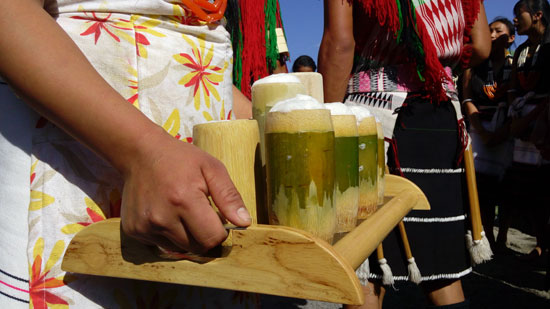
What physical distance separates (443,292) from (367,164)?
120cm

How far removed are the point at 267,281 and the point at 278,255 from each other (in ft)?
0.12

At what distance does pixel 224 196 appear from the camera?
54cm

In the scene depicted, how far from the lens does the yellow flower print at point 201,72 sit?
774mm

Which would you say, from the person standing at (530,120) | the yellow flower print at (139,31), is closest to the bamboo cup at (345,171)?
the yellow flower print at (139,31)

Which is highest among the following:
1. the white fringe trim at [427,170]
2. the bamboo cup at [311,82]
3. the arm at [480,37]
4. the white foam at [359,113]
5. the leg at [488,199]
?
the arm at [480,37]

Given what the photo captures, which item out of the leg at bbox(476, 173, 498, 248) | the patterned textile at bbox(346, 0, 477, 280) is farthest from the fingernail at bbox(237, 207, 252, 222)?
the leg at bbox(476, 173, 498, 248)

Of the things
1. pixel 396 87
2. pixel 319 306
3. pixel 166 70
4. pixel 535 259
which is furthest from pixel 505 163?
pixel 166 70

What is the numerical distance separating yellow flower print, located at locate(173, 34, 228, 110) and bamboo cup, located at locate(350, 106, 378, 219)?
0.31m

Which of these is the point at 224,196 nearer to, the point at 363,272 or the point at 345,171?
the point at 345,171

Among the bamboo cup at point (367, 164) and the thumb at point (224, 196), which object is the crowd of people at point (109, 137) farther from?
the bamboo cup at point (367, 164)

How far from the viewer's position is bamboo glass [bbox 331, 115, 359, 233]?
74cm

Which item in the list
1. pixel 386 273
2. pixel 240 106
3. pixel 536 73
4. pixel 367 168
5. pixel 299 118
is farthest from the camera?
pixel 536 73

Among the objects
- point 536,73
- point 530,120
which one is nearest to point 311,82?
point 536,73

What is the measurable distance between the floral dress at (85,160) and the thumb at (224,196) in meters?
0.24
